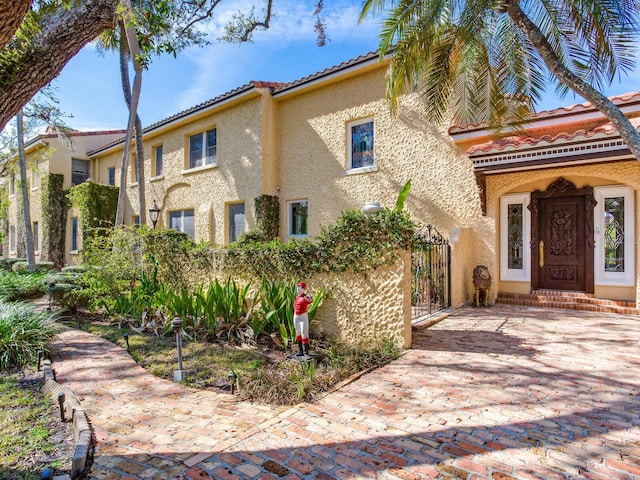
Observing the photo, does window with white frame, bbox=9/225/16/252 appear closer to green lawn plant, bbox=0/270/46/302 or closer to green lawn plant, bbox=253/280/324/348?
green lawn plant, bbox=0/270/46/302

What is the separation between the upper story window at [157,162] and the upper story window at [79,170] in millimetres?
7377

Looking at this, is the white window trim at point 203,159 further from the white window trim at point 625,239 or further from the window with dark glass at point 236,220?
the white window trim at point 625,239

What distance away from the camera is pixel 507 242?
10750mm

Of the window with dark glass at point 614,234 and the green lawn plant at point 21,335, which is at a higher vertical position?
the window with dark glass at point 614,234

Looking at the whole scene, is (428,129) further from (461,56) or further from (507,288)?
(507,288)

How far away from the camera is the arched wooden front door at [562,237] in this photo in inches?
385

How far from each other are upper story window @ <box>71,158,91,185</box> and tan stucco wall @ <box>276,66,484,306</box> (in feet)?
51.9

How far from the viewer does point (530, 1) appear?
7.39 metres

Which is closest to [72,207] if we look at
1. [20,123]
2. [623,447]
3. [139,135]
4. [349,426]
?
[20,123]

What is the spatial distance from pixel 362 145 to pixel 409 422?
1047 centimetres

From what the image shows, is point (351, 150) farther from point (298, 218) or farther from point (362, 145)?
point (298, 218)

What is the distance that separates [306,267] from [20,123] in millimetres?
18062

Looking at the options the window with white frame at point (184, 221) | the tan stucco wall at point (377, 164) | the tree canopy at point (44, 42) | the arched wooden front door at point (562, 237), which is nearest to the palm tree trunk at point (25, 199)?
the window with white frame at point (184, 221)

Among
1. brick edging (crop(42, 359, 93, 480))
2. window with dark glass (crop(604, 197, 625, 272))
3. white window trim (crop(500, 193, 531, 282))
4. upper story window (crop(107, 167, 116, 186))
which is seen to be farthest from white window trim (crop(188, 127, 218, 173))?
window with dark glass (crop(604, 197, 625, 272))
